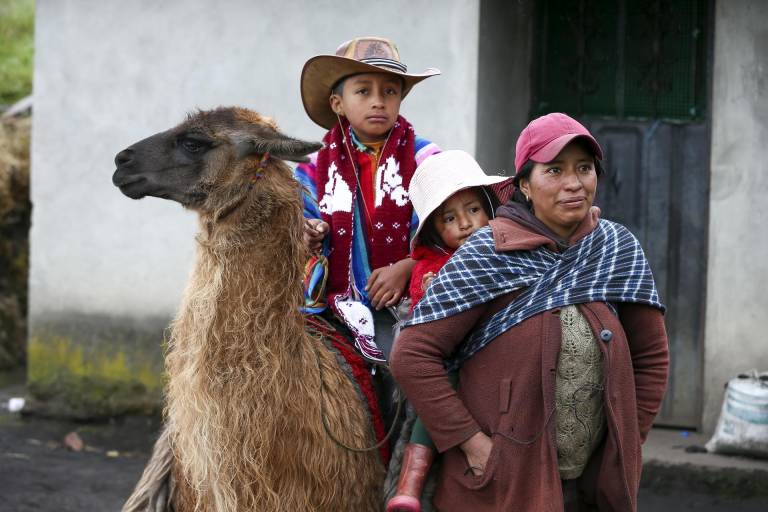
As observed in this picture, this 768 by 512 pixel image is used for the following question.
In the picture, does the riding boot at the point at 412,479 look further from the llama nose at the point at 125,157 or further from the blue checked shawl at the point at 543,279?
the llama nose at the point at 125,157

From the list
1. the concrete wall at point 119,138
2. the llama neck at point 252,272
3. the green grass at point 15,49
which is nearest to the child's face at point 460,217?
the llama neck at point 252,272

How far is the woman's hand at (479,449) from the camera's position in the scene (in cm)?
285

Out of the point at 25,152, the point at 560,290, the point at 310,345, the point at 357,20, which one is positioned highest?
the point at 357,20

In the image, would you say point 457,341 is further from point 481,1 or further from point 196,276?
point 481,1

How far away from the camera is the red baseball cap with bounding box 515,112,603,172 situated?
2820mm

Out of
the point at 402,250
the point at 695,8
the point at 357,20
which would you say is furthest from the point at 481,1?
the point at 402,250

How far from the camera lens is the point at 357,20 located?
266 inches

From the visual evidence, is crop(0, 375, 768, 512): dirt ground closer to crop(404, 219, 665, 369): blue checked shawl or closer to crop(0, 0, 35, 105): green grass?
crop(404, 219, 665, 369): blue checked shawl

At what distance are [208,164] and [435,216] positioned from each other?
719 mm

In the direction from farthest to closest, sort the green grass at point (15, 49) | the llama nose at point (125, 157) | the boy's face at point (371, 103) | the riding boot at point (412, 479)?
the green grass at point (15, 49) < the boy's face at point (371, 103) < the llama nose at point (125, 157) < the riding boot at point (412, 479)

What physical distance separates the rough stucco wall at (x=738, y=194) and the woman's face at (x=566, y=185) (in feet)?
13.2

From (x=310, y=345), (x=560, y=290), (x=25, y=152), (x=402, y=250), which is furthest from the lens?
(x=25, y=152)

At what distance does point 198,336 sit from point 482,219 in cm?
94

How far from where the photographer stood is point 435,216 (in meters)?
3.35
